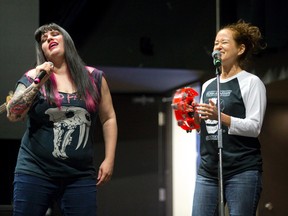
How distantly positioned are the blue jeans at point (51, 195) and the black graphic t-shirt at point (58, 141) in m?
0.03

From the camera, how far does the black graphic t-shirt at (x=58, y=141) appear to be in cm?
198

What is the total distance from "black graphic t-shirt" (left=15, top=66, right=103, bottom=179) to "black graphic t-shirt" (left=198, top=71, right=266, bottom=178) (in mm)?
535

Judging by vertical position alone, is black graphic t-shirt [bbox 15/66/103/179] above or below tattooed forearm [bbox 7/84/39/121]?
below

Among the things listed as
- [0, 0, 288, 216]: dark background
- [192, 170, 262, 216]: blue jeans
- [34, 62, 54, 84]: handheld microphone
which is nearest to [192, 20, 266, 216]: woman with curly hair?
[192, 170, 262, 216]: blue jeans

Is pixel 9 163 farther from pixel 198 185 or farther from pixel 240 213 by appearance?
pixel 240 213

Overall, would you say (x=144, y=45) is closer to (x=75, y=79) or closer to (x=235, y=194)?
(x=75, y=79)

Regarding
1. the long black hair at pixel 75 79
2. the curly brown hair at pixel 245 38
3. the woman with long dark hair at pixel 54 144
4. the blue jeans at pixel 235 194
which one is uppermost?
the curly brown hair at pixel 245 38

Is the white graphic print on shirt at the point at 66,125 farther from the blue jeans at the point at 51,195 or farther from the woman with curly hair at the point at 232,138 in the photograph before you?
the woman with curly hair at the point at 232,138

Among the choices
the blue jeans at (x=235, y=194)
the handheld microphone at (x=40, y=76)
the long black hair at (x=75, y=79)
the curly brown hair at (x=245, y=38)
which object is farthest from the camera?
the curly brown hair at (x=245, y=38)

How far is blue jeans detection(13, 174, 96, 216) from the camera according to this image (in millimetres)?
1952

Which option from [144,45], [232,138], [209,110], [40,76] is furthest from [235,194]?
[144,45]

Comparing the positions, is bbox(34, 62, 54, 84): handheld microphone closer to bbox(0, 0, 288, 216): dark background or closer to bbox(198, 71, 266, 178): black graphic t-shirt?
bbox(198, 71, 266, 178): black graphic t-shirt

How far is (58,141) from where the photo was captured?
1990mm

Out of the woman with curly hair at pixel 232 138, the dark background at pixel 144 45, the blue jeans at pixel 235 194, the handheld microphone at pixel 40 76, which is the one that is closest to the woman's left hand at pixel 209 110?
the woman with curly hair at pixel 232 138
